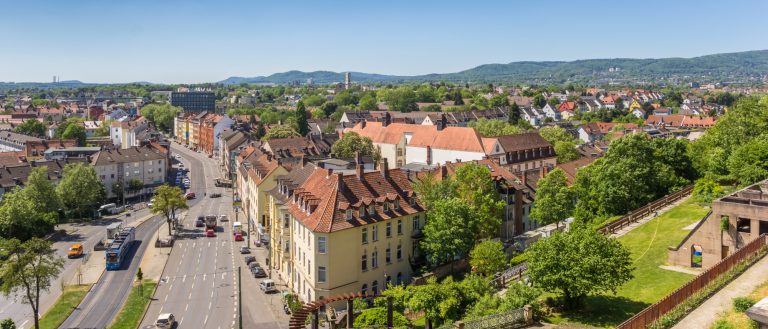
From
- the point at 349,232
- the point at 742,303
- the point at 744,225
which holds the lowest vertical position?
the point at 349,232

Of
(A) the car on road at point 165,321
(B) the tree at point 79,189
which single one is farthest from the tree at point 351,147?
(A) the car on road at point 165,321

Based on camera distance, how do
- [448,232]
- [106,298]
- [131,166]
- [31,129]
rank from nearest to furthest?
[448,232] < [106,298] < [131,166] < [31,129]

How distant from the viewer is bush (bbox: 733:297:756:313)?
1073 inches

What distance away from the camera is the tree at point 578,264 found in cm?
3297

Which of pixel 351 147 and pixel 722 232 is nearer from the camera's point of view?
pixel 722 232

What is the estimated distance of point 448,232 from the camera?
5388 centimetres

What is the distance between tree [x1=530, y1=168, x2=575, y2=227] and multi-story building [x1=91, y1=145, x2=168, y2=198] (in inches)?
3517

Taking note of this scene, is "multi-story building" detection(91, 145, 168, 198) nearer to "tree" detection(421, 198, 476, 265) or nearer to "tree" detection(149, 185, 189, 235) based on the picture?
"tree" detection(149, 185, 189, 235)

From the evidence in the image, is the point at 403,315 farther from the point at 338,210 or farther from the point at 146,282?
the point at 146,282

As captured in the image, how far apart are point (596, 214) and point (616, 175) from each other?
4.56 meters

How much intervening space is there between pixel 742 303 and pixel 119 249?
66057 mm

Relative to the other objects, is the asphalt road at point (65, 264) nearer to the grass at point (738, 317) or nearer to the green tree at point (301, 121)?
the grass at point (738, 317)

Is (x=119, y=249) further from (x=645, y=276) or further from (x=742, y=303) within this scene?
(x=742, y=303)

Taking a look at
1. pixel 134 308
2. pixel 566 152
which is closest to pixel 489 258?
pixel 134 308
